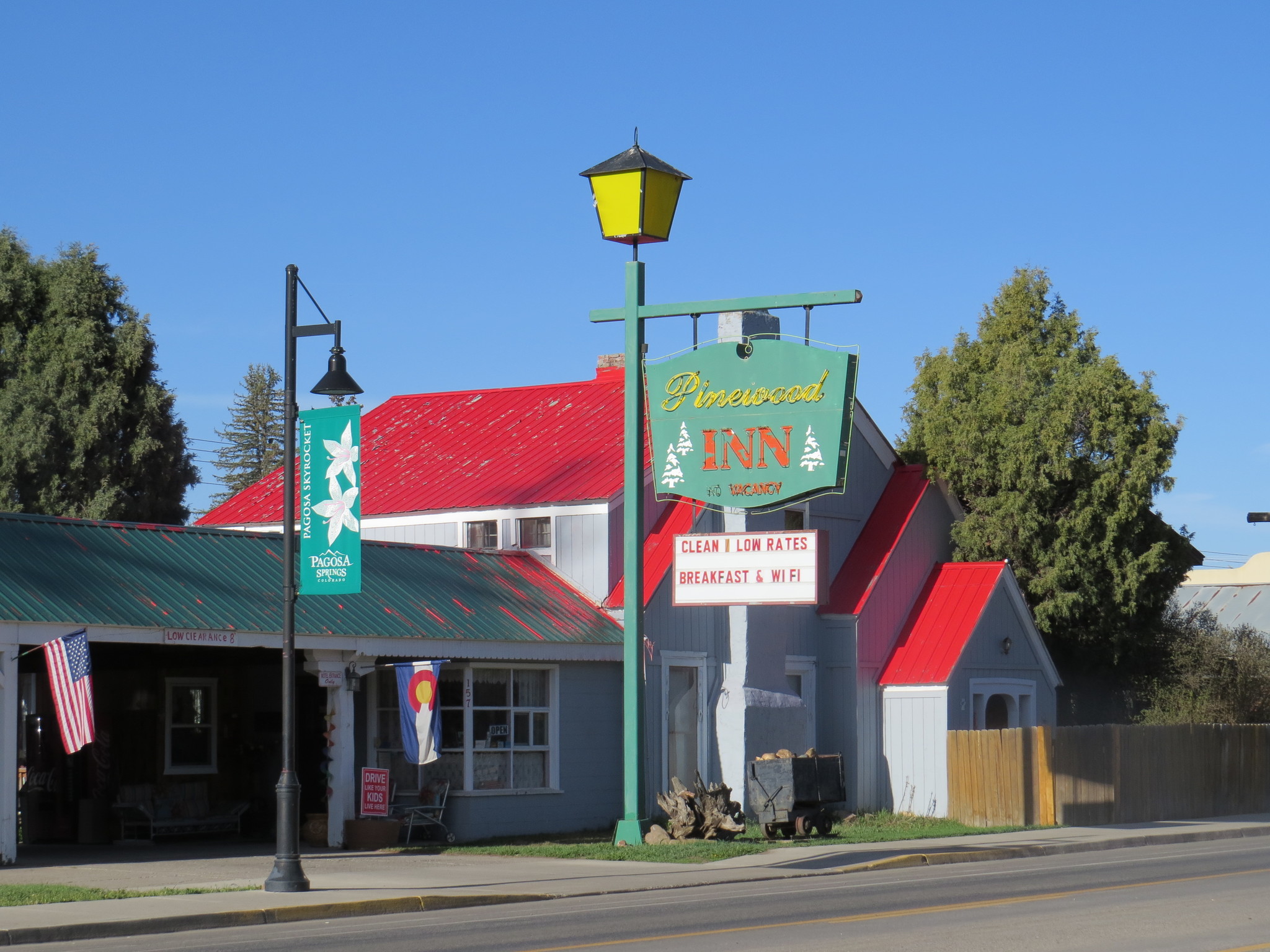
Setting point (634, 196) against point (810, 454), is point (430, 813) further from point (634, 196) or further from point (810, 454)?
point (634, 196)

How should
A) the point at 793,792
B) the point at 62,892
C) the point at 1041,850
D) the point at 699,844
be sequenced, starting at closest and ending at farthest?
the point at 62,892
the point at 699,844
the point at 1041,850
the point at 793,792

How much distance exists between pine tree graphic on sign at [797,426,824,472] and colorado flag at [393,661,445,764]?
5832mm

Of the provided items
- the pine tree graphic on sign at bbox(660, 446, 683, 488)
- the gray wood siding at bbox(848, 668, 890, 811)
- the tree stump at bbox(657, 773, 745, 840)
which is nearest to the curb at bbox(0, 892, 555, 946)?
the tree stump at bbox(657, 773, 745, 840)

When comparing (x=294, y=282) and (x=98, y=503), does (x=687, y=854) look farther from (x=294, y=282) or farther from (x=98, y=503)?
(x=98, y=503)

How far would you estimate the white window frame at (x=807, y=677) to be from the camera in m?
30.0

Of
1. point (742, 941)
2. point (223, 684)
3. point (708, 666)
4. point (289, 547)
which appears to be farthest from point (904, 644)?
point (742, 941)

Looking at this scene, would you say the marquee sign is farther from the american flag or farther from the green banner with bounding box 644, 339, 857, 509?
the american flag

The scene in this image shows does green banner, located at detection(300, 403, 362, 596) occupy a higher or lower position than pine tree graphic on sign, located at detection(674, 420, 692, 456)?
lower

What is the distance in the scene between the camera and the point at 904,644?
3152cm

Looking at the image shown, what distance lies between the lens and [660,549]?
28.3m

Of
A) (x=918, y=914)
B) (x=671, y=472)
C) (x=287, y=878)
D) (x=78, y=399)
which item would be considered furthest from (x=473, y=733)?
(x=78, y=399)

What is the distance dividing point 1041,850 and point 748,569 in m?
6.31

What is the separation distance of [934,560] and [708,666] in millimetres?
7836

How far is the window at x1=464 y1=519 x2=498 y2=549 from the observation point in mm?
29781
